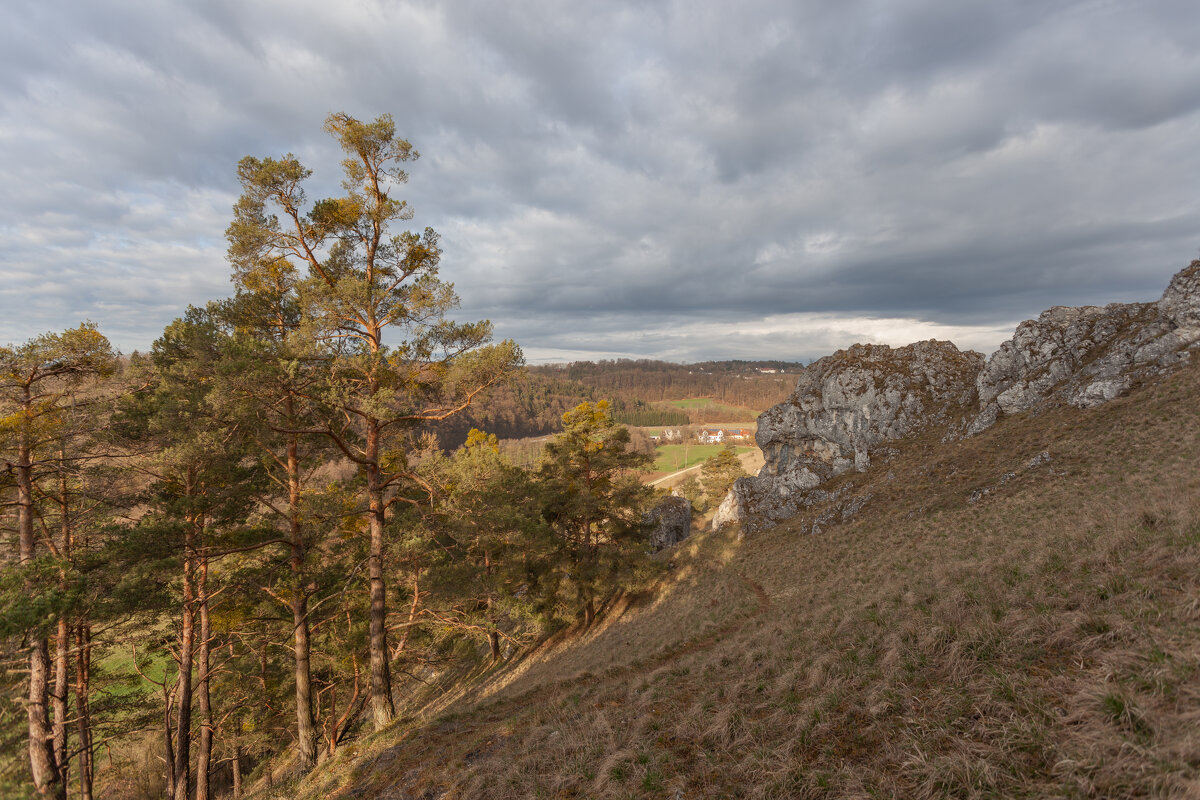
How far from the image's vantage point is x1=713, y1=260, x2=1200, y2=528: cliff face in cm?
2062

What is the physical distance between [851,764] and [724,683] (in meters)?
3.09

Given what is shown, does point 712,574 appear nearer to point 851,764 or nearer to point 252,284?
point 851,764

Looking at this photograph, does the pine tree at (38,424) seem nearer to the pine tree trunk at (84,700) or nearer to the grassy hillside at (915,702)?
the pine tree trunk at (84,700)

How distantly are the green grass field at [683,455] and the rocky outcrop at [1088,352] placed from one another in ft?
212

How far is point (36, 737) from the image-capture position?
7758mm

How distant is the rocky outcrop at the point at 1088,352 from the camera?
20031 millimetres

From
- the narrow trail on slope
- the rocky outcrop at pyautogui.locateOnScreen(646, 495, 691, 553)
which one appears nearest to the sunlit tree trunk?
the narrow trail on slope

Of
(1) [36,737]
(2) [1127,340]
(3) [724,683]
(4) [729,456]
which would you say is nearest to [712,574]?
(3) [724,683]

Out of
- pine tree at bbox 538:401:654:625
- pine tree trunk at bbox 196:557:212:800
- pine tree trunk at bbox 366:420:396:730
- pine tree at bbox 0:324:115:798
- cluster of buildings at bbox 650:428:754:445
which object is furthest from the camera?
cluster of buildings at bbox 650:428:754:445

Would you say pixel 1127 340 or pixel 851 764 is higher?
pixel 1127 340

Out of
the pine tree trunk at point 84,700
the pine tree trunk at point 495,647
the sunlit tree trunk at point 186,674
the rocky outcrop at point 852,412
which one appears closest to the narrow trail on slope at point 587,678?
the sunlit tree trunk at point 186,674

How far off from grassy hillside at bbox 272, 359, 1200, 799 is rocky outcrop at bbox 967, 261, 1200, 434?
10370 millimetres

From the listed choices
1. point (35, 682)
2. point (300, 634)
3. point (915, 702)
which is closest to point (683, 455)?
point (300, 634)

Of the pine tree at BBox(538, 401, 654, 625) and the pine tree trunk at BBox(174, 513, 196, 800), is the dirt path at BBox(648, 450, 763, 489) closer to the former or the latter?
the pine tree at BBox(538, 401, 654, 625)
